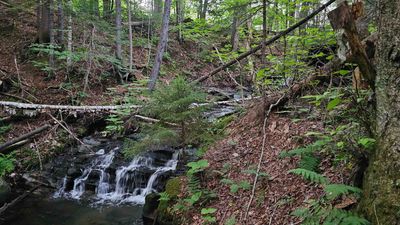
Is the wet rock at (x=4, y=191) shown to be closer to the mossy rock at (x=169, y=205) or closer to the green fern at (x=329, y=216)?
the mossy rock at (x=169, y=205)

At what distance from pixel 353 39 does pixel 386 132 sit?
996mm

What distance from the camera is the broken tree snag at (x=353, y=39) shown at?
2973 mm

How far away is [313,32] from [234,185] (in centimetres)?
346

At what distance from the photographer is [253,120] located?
6.46 m

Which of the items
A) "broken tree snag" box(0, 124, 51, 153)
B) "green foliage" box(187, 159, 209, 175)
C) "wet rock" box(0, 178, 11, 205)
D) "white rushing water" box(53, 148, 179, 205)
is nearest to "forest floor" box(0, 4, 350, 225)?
"green foliage" box(187, 159, 209, 175)

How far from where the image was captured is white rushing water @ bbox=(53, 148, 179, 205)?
27.2 feet

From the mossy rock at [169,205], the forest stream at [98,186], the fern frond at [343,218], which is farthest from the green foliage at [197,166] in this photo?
the fern frond at [343,218]

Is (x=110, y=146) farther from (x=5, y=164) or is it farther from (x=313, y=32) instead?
(x=313, y=32)

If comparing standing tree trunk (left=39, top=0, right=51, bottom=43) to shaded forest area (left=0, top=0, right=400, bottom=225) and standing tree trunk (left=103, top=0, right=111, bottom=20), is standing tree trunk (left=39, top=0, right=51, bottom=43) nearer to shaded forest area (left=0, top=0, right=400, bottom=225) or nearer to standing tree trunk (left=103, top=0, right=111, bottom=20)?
shaded forest area (left=0, top=0, right=400, bottom=225)

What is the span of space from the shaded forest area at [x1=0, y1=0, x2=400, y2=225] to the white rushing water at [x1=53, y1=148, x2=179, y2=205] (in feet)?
0.79

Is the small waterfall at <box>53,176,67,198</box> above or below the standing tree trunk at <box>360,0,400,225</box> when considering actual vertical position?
below

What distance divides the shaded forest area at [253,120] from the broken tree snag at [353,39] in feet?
0.03

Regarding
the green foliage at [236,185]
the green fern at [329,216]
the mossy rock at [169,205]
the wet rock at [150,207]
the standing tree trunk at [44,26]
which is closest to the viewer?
the green fern at [329,216]

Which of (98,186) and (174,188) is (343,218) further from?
(98,186)
